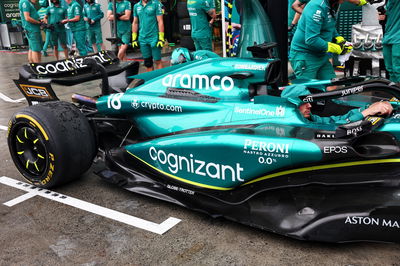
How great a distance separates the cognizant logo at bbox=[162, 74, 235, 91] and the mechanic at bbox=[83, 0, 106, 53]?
9.00 meters

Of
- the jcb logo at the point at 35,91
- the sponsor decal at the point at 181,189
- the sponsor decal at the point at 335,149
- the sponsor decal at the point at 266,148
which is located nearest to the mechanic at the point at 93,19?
the jcb logo at the point at 35,91

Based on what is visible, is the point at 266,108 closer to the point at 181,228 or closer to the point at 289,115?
the point at 289,115

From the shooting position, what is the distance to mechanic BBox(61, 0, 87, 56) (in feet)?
37.2

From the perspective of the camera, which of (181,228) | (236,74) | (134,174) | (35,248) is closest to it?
(35,248)

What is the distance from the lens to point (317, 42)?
15.3ft

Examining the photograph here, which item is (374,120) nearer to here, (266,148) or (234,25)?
(266,148)

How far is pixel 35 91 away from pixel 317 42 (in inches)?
121

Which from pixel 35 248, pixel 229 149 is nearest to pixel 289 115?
pixel 229 149

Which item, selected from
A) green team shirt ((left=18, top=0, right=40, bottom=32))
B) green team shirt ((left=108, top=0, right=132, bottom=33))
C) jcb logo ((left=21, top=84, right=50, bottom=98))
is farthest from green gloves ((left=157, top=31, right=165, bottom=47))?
jcb logo ((left=21, top=84, right=50, bottom=98))

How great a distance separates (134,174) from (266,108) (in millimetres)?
1319

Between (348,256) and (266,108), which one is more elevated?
(266,108)

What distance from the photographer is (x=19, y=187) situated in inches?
159

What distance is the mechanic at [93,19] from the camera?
1179 cm

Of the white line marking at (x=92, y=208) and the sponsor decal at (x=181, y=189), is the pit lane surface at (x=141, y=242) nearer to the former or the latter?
the white line marking at (x=92, y=208)
